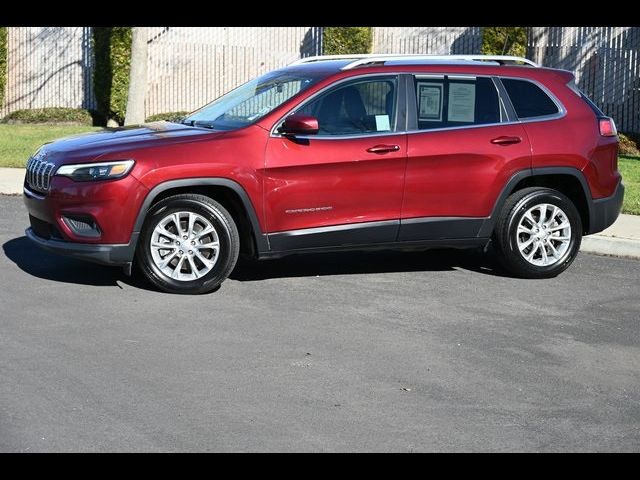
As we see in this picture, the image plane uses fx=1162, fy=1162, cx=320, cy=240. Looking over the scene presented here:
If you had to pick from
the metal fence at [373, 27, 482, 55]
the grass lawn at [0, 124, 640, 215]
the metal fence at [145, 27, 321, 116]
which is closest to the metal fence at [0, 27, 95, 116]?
the metal fence at [145, 27, 321, 116]

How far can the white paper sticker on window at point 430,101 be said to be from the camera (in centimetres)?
935

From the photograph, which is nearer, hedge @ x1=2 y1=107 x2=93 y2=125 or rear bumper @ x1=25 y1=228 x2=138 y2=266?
rear bumper @ x1=25 y1=228 x2=138 y2=266

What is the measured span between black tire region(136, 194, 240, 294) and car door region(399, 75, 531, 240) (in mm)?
1403

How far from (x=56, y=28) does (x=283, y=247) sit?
20104 millimetres

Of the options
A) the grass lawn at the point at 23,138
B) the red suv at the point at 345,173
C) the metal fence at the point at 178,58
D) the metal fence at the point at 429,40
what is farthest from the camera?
the metal fence at the point at 178,58

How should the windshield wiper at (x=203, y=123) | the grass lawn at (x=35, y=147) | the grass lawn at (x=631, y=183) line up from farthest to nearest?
the grass lawn at (x=35, y=147)
the grass lawn at (x=631, y=183)
the windshield wiper at (x=203, y=123)

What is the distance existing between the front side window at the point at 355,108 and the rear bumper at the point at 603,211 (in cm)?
202

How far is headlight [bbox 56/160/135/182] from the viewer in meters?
8.57

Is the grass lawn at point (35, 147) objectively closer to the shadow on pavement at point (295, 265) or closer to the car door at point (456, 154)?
the shadow on pavement at point (295, 265)

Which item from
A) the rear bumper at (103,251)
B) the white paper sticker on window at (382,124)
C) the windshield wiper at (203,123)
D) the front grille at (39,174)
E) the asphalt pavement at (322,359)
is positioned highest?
the white paper sticker on window at (382,124)

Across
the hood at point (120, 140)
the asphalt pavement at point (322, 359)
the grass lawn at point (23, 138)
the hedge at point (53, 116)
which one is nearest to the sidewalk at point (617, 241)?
the asphalt pavement at point (322, 359)

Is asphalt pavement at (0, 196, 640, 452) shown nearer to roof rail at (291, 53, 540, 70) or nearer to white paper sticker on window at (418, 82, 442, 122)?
white paper sticker on window at (418, 82, 442, 122)

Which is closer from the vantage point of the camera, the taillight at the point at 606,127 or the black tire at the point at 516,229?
the black tire at the point at 516,229
